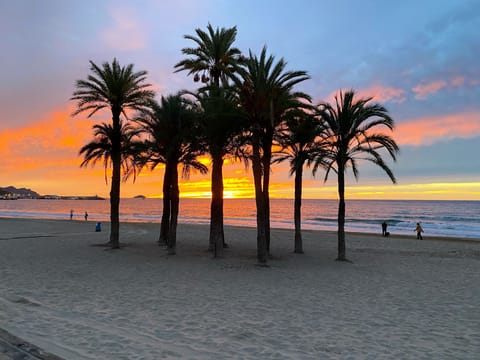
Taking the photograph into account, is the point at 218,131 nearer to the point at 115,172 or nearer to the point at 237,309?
the point at 115,172

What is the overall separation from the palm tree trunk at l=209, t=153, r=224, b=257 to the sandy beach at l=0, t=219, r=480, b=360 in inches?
54.5

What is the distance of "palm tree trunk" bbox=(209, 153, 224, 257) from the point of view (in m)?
17.7

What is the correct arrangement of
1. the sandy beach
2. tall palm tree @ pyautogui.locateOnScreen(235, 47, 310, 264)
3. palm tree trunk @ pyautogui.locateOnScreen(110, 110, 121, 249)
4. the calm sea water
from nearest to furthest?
the sandy beach, tall palm tree @ pyautogui.locateOnScreen(235, 47, 310, 264), palm tree trunk @ pyautogui.locateOnScreen(110, 110, 121, 249), the calm sea water

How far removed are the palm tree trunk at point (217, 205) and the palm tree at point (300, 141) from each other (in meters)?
3.31

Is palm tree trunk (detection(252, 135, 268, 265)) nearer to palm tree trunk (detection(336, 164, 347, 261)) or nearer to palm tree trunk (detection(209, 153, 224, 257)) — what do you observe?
Result: palm tree trunk (detection(209, 153, 224, 257))

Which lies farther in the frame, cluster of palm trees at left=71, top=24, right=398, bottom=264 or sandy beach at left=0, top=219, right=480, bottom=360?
cluster of palm trees at left=71, top=24, right=398, bottom=264

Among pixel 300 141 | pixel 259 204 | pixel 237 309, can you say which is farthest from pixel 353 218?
pixel 237 309

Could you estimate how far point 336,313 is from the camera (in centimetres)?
849

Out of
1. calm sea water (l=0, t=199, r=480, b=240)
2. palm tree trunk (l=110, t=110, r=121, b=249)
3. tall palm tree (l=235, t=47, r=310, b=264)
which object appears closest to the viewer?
tall palm tree (l=235, t=47, r=310, b=264)

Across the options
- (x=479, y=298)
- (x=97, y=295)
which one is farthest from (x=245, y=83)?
(x=479, y=298)

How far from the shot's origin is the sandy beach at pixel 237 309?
603 cm

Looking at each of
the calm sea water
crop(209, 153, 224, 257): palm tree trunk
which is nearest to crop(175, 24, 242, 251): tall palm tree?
crop(209, 153, 224, 257): palm tree trunk

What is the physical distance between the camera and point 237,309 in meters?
8.66

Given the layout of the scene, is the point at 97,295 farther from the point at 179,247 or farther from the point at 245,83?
the point at 179,247
